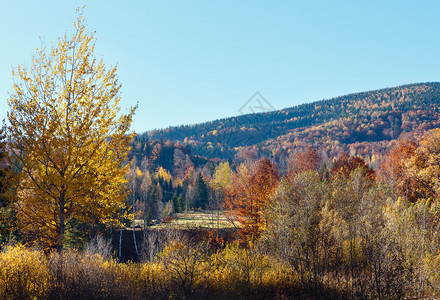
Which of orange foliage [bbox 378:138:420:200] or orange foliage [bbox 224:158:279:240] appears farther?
orange foliage [bbox 378:138:420:200]

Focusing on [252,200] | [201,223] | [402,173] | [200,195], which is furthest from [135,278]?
[200,195]

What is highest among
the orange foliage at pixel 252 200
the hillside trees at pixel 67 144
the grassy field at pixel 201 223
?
the hillside trees at pixel 67 144

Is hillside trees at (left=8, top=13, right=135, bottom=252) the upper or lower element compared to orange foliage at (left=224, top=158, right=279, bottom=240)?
upper

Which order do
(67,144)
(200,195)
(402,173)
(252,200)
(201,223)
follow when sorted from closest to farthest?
1. (67,144)
2. (252,200)
3. (402,173)
4. (201,223)
5. (200,195)

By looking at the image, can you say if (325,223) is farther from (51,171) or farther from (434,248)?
(51,171)

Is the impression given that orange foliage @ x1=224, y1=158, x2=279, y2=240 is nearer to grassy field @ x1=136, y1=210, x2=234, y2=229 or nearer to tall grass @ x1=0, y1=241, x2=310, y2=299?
grassy field @ x1=136, y1=210, x2=234, y2=229

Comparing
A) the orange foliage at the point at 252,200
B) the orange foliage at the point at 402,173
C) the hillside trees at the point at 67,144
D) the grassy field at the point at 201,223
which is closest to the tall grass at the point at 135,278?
the hillside trees at the point at 67,144

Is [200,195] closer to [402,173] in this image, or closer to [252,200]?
[252,200]

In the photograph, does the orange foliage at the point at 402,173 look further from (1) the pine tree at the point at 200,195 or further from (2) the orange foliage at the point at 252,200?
(1) the pine tree at the point at 200,195

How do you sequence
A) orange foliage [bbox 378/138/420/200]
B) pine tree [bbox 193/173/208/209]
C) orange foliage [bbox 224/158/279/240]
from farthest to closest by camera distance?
pine tree [bbox 193/173/208/209] < orange foliage [bbox 378/138/420/200] < orange foliage [bbox 224/158/279/240]

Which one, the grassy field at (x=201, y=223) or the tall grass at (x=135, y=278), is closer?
the tall grass at (x=135, y=278)

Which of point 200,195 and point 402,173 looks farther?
point 200,195

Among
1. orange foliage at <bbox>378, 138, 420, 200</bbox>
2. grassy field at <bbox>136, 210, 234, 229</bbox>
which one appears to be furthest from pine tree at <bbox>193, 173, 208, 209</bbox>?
orange foliage at <bbox>378, 138, 420, 200</bbox>

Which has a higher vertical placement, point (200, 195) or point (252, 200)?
point (252, 200)
